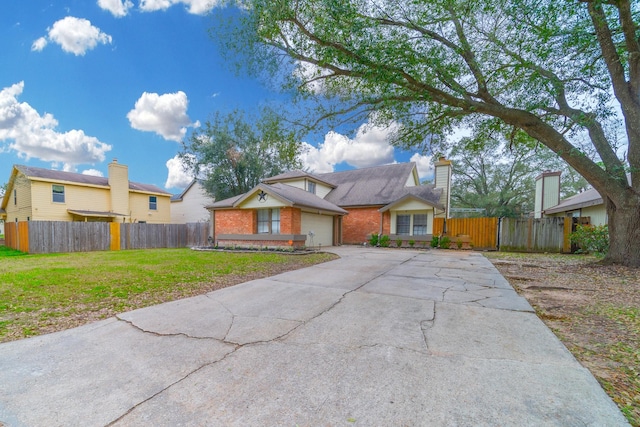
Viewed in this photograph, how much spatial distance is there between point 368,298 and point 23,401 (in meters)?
4.07


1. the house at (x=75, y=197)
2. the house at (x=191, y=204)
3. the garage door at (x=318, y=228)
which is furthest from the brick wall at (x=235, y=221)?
the house at (x=191, y=204)

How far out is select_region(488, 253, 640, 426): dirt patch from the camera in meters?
2.30

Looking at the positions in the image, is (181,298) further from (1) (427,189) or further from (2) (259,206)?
(1) (427,189)

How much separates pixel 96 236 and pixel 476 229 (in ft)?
69.3

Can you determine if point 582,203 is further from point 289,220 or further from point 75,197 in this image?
point 75,197

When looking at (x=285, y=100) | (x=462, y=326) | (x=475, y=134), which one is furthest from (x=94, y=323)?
(x=475, y=134)

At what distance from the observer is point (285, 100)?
9203 millimetres

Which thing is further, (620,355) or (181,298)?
(181,298)

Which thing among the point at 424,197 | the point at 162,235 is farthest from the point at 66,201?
the point at 424,197

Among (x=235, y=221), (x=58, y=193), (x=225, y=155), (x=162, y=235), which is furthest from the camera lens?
(x=225, y=155)

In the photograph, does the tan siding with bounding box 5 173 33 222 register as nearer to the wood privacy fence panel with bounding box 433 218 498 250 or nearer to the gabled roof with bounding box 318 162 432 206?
the gabled roof with bounding box 318 162 432 206

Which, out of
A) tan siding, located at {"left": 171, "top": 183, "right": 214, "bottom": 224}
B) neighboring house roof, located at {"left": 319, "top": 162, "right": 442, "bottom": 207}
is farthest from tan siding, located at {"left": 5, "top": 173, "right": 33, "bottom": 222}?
neighboring house roof, located at {"left": 319, "top": 162, "right": 442, "bottom": 207}

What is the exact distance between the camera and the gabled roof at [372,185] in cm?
1944

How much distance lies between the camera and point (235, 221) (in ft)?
52.4
